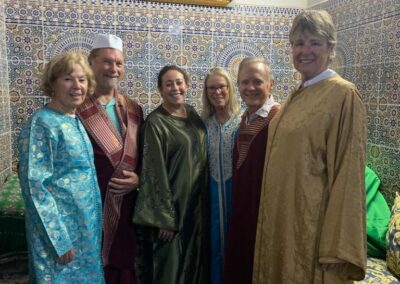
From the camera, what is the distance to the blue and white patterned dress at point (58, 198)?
4.50 feet

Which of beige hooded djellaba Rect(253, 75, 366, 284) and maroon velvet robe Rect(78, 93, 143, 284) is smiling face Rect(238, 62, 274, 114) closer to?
beige hooded djellaba Rect(253, 75, 366, 284)

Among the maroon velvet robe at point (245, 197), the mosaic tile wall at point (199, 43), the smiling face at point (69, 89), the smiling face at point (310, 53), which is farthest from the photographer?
the mosaic tile wall at point (199, 43)

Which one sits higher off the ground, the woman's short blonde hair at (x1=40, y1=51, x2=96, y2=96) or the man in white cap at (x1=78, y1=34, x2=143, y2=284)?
the woman's short blonde hair at (x1=40, y1=51, x2=96, y2=96)

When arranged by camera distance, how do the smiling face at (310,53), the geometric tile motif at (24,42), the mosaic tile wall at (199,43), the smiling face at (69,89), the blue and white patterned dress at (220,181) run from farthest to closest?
the geometric tile motif at (24,42) < the mosaic tile wall at (199,43) < the blue and white patterned dress at (220,181) < the smiling face at (69,89) < the smiling face at (310,53)

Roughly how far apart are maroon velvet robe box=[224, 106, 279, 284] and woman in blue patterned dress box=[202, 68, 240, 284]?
0.33 feet

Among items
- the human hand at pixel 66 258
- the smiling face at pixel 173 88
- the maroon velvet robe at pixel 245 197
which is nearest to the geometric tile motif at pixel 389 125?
the maroon velvet robe at pixel 245 197

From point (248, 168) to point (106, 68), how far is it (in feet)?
2.74

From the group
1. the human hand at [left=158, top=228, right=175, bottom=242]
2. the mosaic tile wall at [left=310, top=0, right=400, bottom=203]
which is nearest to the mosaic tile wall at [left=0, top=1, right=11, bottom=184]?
the human hand at [left=158, top=228, right=175, bottom=242]

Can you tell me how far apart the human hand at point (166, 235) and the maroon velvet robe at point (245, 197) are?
287mm

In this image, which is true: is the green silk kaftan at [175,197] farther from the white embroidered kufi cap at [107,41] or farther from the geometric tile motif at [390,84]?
the geometric tile motif at [390,84]

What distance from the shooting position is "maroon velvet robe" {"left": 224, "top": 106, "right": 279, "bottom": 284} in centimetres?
173

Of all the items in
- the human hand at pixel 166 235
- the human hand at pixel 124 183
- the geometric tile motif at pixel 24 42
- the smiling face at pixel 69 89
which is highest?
the geometric tile motif at pixel 24 42

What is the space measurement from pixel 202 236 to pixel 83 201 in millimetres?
724

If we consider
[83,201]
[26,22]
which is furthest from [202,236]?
[26,22]
